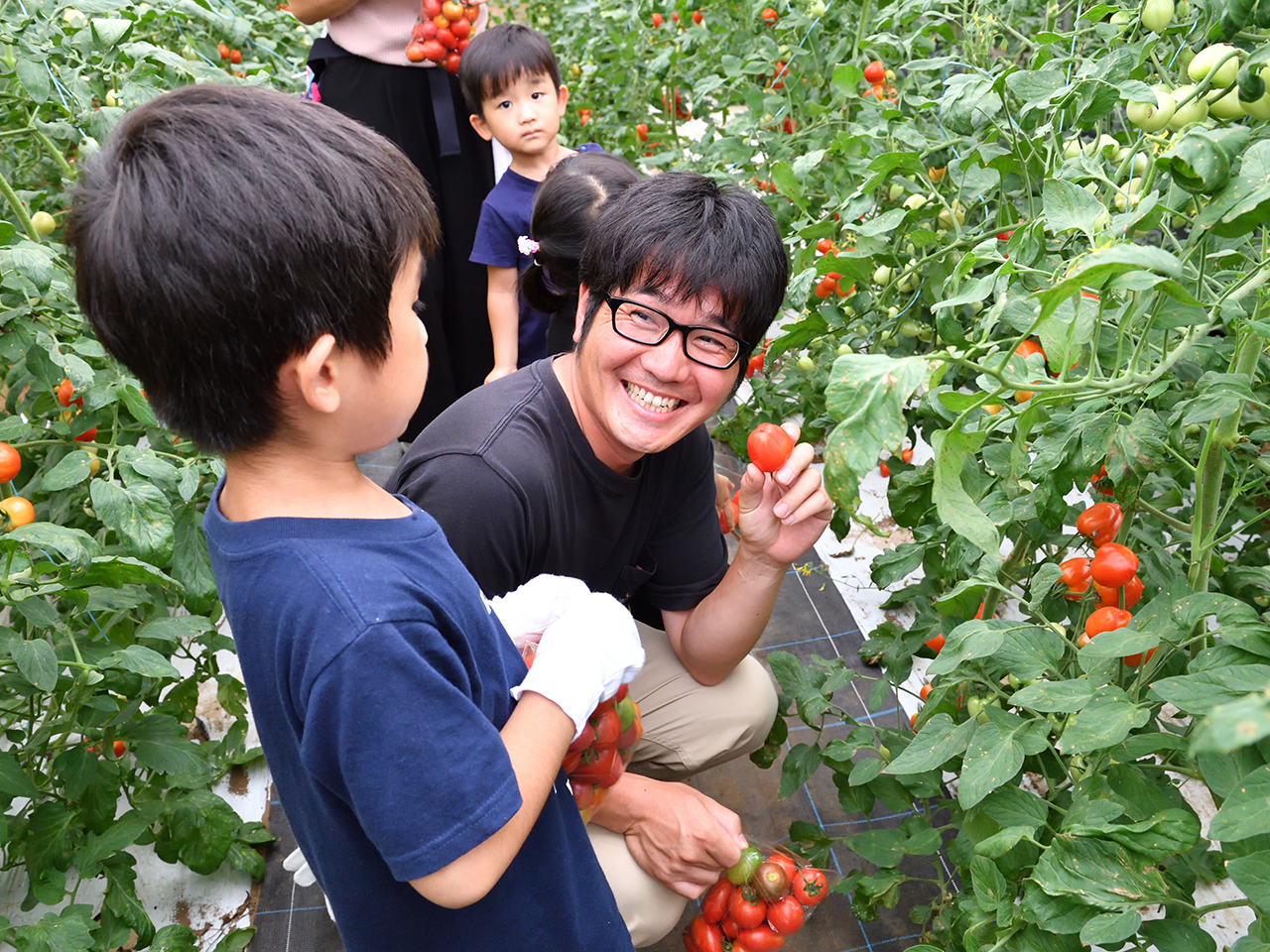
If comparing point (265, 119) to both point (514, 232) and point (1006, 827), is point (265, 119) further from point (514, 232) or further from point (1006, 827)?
point (514, 232)

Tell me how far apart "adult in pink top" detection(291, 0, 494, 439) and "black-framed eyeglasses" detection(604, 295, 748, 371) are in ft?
3.52

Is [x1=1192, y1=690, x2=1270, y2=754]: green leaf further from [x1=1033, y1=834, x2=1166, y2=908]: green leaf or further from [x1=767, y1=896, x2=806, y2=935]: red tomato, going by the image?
[x1=767, y1=896, x2=806, y2=935]: red tomato

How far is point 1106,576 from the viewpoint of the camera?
1015mm

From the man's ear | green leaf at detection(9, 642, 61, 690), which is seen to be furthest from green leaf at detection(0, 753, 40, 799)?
the man's ear

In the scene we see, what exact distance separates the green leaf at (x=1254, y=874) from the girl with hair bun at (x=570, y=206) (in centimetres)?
134

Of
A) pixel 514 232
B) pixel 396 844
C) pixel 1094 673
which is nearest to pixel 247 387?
pixel 396 844

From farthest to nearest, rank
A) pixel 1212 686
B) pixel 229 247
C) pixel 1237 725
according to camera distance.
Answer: pixel 1212 686
pixel 229 247
pixel 1237 725

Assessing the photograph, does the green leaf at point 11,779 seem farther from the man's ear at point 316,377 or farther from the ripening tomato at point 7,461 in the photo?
the man's ear at point 316,377

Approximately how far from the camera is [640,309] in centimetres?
121

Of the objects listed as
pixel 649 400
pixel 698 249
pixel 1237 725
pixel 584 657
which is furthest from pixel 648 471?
pixel 1237 725

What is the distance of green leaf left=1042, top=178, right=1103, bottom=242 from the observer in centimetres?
83

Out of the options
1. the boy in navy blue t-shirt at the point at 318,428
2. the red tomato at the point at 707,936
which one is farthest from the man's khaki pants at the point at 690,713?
the boy in navy blue t-shirt at the point at 318,428

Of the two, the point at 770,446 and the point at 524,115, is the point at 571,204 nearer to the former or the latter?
the point at 524,115

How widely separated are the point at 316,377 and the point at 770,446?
25.9 inches
